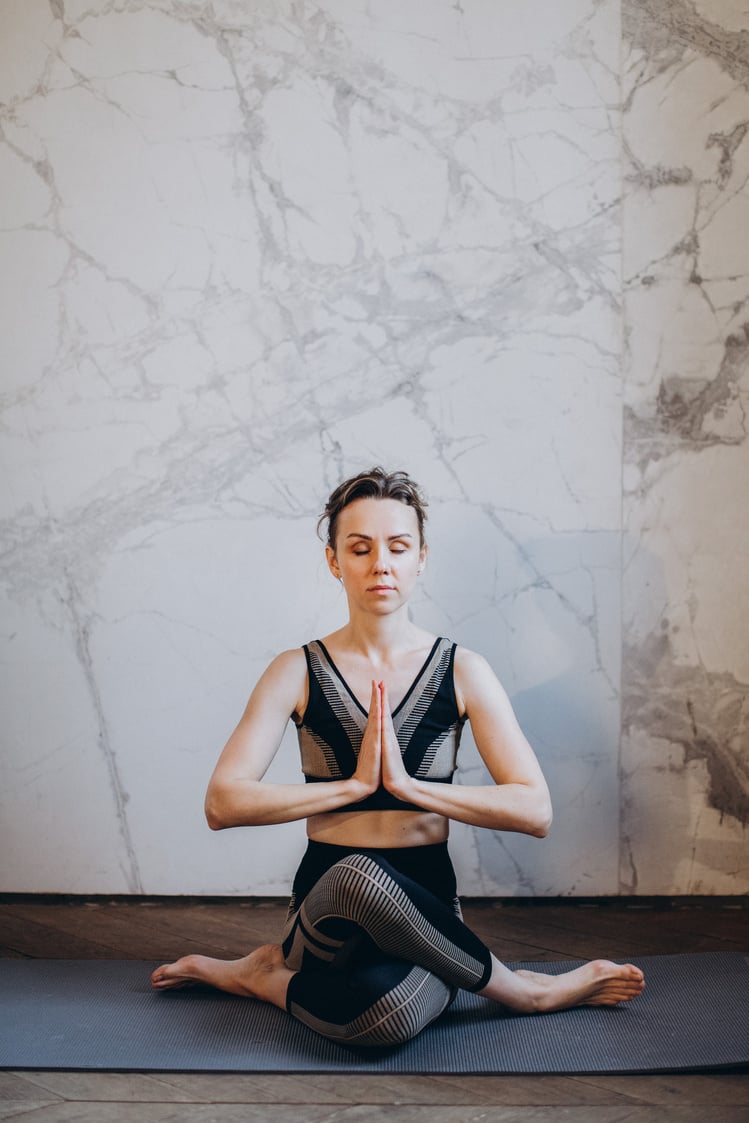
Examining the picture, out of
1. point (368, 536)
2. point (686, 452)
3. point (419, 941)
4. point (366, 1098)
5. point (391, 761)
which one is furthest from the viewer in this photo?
point (686, 452)

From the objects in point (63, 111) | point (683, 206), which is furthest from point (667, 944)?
point (63, 111)

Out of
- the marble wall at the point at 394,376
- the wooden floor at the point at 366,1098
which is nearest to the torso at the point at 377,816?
the wooden floor at the point at 366,1098

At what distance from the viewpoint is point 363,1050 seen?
1.74 m

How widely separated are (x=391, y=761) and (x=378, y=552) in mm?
363

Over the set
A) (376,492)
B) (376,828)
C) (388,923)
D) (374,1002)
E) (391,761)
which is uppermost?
(376,492)

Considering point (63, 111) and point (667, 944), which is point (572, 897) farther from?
point (63, 111)

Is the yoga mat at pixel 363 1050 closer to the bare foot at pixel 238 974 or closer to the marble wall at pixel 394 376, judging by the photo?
the bare foot at pixel 238 974

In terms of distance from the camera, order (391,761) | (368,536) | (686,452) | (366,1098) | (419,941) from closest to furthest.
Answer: (366,1098) → (419,941) → (391,761) → (368,536) → (686,452)

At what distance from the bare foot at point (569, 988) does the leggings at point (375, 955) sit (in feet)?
0.23

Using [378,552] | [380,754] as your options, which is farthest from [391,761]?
[378,552]

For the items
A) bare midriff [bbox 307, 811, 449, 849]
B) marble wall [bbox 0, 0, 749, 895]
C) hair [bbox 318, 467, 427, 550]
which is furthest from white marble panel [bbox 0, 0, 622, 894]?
bare midriff [bbox 307, 811, 449, 849]

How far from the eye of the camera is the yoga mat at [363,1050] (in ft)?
5.56

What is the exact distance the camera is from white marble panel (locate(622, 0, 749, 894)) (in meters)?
2.40

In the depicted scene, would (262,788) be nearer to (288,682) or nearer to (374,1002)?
(288,682)
